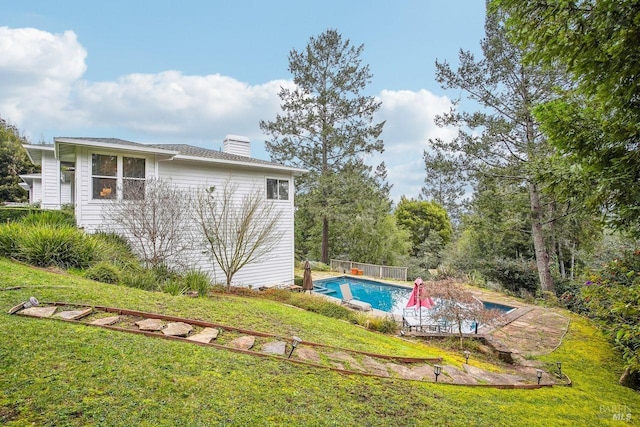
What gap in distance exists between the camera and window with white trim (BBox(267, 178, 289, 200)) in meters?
12.4

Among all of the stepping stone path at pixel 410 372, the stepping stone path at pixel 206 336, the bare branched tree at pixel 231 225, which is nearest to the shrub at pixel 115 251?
the bare branched tree at pixel 231 225

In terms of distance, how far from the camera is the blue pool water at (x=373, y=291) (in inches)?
529

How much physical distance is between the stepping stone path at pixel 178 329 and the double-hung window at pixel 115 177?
5.59 m

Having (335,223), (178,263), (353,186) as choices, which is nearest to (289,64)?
(353,186)

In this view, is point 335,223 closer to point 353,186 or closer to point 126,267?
point 353,186

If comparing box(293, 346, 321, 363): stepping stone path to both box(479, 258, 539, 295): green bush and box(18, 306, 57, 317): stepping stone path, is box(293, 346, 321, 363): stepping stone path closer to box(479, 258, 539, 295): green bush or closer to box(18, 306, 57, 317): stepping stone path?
box(18, 306, 57, 317): stepping stone path

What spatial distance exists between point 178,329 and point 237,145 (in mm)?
10620

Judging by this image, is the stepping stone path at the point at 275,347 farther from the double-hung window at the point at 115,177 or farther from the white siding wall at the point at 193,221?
the white siding wall at the point at 193,221

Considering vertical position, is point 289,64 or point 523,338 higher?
point 289,64

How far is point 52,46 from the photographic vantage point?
10.8 meters

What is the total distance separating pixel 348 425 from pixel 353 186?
57.2 feet

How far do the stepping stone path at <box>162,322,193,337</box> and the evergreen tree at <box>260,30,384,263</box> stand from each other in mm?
15720

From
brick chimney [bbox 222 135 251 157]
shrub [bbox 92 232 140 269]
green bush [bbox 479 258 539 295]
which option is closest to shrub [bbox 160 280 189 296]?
shrub [bbox 92 232 140 269]

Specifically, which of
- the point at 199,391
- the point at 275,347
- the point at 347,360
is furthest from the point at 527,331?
the point at 199,391
